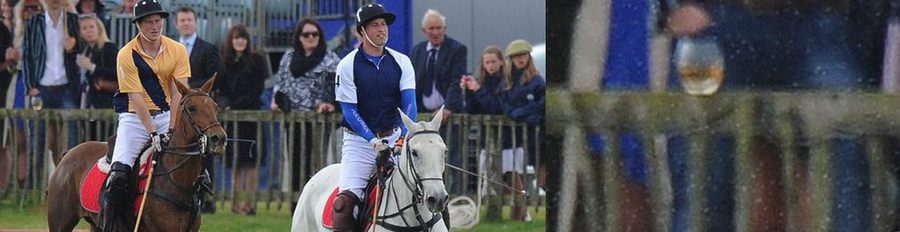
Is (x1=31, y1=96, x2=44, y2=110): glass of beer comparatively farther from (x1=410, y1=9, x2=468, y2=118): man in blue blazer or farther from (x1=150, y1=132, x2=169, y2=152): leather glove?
(x1=150, y1=132, x2=169, y2=152): leather glove

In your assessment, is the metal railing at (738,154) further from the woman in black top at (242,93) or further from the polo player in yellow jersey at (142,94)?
the woman in black top at (242,93)

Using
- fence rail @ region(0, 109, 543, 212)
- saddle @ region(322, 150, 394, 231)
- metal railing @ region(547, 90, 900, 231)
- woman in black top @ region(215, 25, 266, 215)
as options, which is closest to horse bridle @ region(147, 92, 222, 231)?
saddle @ region(322, 150, 394, 231)

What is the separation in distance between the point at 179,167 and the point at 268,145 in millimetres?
4884

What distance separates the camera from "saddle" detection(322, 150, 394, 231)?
660 centimetres

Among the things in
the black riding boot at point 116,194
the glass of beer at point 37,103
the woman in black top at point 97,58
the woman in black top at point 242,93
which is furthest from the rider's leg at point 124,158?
the glass of beer at point 37,103

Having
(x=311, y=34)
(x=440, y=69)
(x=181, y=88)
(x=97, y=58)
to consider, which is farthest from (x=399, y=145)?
(x=97, y=58)

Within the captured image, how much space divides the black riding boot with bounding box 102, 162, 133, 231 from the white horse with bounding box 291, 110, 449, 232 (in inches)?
46.7

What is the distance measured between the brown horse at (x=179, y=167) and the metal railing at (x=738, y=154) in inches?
253

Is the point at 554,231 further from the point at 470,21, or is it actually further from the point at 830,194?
the point at 470,21

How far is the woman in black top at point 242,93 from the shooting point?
1264cm

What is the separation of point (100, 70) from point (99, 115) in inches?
18.1

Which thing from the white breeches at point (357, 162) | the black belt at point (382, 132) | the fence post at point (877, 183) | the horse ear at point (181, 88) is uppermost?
the horse ear at point (181, 88)

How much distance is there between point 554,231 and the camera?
1.13 metres

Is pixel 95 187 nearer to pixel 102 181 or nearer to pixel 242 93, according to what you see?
pixel 102 181
